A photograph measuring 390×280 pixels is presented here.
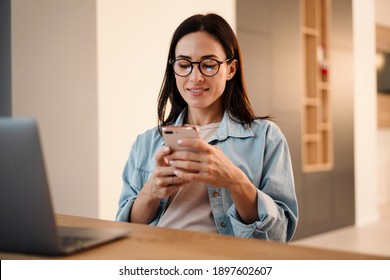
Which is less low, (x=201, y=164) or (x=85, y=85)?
(x=85, y=85)

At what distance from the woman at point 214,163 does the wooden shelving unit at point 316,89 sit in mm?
3159

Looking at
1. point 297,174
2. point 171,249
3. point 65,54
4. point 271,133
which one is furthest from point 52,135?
point 297,174

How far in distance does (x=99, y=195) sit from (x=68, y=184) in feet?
0.67

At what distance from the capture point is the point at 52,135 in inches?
104

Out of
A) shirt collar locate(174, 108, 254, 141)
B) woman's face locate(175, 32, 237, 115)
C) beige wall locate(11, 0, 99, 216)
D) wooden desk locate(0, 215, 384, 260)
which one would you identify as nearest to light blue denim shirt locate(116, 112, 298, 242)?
shirt collar locate(174, 108, 254, 141)

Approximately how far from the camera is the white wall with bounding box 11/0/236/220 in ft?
8.36

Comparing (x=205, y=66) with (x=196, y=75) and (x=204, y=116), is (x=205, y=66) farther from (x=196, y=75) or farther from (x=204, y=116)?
(x=204, y=116)

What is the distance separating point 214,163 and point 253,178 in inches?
11.9

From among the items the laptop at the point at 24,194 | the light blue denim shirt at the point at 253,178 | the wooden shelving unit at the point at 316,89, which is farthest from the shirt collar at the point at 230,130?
the wooden shelving unit at the point at 316,89

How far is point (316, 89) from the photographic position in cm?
485

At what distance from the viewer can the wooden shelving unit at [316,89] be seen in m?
4.83

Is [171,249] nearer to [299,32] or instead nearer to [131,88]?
[131,88]

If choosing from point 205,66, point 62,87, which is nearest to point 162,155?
point 205,66
